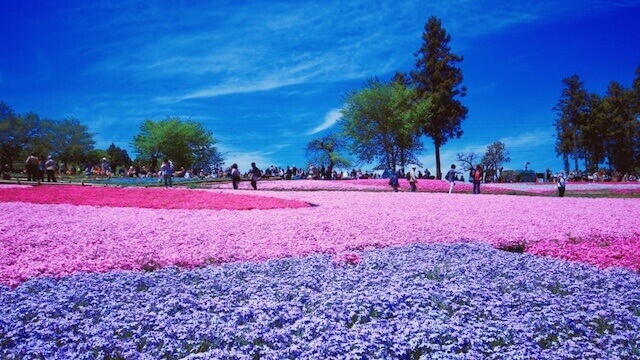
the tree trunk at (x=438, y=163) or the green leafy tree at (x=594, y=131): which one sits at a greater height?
the green leafy tree at (x=594, y=131)

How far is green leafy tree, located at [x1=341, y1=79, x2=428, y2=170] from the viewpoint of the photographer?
201 ft

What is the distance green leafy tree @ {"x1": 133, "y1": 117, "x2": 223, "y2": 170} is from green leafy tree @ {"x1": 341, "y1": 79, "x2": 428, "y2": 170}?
32738mm

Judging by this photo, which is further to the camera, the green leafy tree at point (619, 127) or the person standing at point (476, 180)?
the green leafy tree at point (619, 127)

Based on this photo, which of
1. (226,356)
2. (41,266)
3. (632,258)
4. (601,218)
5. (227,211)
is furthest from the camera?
(227,211)

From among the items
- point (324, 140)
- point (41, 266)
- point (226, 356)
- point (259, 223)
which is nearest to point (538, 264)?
point (226, 356)

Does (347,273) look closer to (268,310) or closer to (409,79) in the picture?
(268,310)

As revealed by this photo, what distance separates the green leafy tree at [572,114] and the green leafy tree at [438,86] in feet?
73.5

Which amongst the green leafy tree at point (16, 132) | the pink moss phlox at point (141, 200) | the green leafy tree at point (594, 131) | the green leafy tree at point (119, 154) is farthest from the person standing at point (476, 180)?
the green leafy tree at point (119, 154)

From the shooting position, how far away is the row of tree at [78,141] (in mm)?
81188

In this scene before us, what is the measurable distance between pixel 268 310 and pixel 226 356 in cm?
122

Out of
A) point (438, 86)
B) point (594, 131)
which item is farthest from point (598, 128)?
point (438, 86)

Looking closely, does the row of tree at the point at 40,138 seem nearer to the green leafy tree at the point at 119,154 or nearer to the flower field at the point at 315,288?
the green leafy tree at the point at 119,154

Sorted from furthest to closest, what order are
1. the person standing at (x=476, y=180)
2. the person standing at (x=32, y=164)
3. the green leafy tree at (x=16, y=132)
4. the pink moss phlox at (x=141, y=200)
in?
the green leafy tree at (x=16, y=132) → the person standing at (x=32, y=164) → the person standing at (x=476, y=180) → the pink moss phlox at (x=141, y=200)

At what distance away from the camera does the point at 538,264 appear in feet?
25.6
